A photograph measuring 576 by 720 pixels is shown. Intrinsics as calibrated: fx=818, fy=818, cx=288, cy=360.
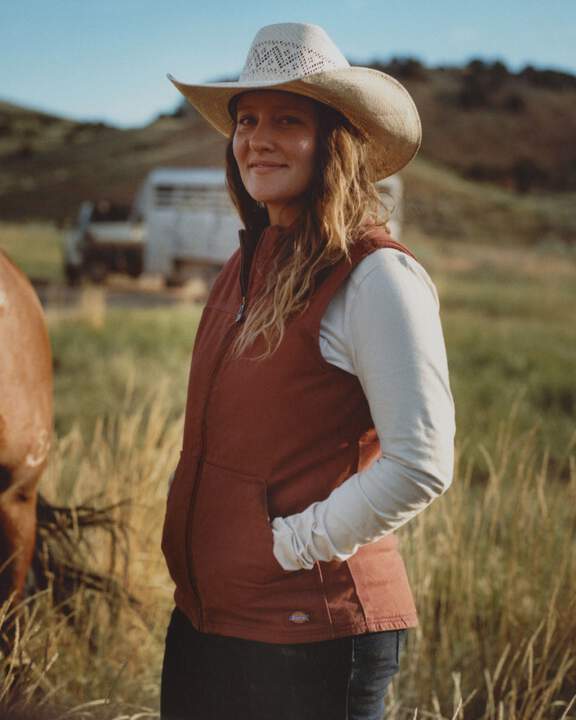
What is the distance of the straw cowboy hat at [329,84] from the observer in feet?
5.25

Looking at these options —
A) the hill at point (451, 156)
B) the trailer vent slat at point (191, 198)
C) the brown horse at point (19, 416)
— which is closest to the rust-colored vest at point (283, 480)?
the brown horse at point (19, 416)

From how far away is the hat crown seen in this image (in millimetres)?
1639

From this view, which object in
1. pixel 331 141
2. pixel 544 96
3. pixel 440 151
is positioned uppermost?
pixel 544 96

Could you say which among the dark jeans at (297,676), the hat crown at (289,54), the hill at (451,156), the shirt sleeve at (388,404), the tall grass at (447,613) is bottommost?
the tall grass at (447,613)

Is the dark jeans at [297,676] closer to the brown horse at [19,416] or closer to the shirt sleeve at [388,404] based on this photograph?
the shirt sleeve at [388,404]

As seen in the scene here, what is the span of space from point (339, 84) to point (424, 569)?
1872 millimetres

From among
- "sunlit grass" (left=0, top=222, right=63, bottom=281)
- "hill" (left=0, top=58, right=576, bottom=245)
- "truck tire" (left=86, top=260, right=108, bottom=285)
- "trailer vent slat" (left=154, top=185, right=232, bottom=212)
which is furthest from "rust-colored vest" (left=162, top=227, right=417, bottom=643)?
"hill" (left=0, top=58, right=576, bottom=245)

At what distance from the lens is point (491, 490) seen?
2889mm

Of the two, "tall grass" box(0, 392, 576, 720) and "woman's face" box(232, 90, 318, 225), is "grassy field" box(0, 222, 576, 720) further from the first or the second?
"woman's face" box(232, 90, 318, 225)

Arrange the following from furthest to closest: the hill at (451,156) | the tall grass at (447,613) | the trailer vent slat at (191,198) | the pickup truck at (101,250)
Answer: the hill at (451,156) → the pickup truck at (101,250) → the trailer vent slat at (191,198) → the tall grass at (447,613)

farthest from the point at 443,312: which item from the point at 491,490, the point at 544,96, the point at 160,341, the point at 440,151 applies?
the point at 544,96

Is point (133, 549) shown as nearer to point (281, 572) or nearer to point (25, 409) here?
point (25, 409)

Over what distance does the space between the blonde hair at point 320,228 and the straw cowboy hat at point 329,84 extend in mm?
57

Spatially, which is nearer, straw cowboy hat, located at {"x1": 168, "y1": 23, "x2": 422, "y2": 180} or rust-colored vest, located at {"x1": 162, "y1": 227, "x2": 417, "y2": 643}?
rust-colored vest, located at {"x1": 162, "y1": 227, "x2": 417, "y2": 643}
